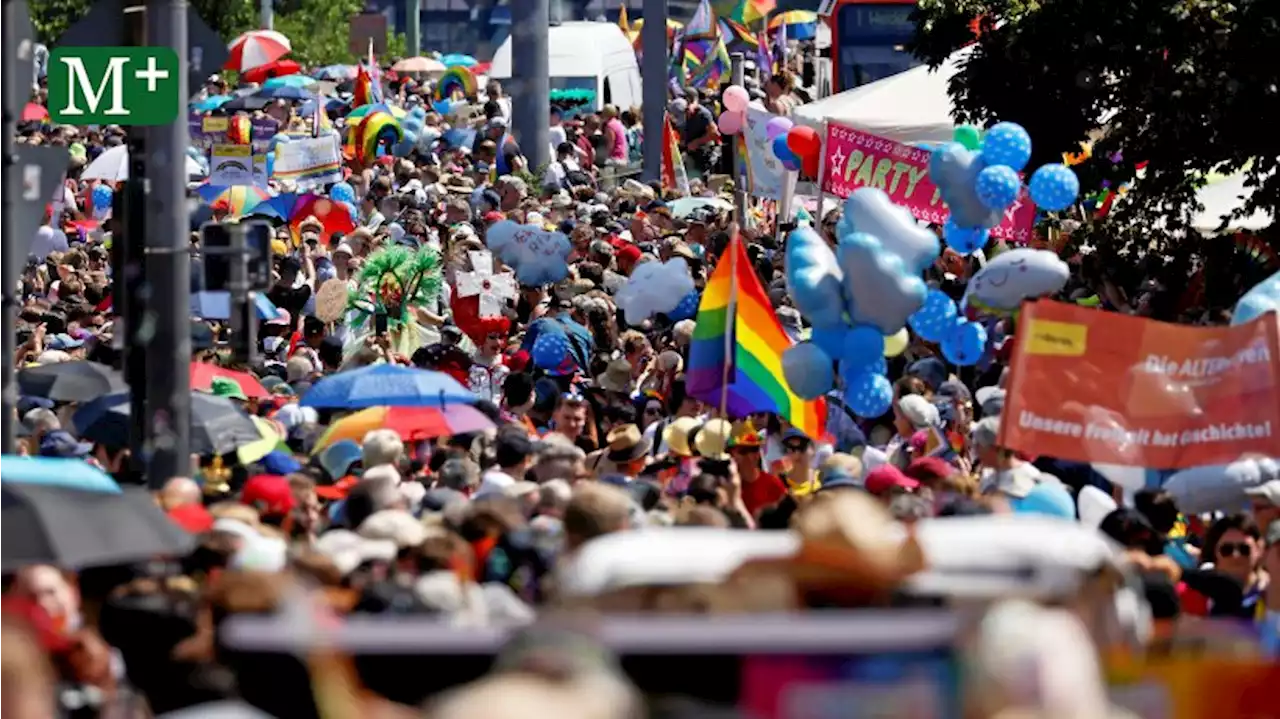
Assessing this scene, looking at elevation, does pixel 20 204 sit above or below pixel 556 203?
above

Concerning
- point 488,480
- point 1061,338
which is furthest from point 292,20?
point 1061,338

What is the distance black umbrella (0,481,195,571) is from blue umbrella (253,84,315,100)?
1124 inches

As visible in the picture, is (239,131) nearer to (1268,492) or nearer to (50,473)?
(1268,492)

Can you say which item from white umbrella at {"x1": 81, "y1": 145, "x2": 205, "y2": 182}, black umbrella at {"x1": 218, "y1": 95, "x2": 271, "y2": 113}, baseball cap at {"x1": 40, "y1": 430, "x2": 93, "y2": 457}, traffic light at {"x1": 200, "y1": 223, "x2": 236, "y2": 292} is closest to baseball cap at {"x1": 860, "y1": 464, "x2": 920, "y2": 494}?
traffic light at {"x1": 200, "y1": 223, "x2": 236, "y2": 292}

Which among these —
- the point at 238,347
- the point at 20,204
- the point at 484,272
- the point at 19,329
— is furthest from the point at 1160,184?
the point at 20,204

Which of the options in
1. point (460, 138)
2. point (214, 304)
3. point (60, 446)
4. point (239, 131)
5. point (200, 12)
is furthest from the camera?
point (200, 12)

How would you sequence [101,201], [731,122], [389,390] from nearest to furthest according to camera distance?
[389,390]
[731,122]
[101,201]

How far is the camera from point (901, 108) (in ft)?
80.4

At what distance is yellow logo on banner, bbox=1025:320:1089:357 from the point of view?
11.1 m

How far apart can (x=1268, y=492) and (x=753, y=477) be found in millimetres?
2415

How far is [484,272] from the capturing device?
18453mm

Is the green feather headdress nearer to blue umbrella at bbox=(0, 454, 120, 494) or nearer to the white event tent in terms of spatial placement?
the white event tent

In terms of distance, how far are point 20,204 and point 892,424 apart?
5633 millimetres

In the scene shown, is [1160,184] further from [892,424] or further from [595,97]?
[595,97]
